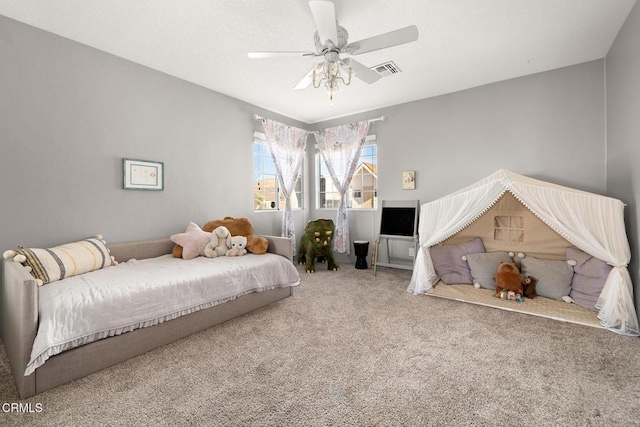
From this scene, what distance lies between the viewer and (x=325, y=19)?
6.00 feet

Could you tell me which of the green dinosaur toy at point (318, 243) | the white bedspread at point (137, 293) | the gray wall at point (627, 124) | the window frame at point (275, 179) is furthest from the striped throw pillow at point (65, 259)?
the gray wall at point (627, 124)

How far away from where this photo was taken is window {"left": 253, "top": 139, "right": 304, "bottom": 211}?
4496mm

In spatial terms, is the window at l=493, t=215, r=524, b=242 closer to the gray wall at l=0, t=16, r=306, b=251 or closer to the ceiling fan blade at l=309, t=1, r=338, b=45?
the ceiling fan blade at l=309, t=1, r=338, b=45

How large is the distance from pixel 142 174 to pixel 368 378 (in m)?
2.99

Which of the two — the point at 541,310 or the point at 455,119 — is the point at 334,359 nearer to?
the point at 541,310

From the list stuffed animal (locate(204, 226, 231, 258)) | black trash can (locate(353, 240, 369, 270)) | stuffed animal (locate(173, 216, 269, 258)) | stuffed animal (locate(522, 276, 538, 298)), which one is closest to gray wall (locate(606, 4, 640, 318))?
stuffed animal (locate(522, 276, 538, 298))

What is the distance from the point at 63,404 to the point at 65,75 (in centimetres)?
268

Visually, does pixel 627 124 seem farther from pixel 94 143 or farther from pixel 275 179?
pixel 94 143

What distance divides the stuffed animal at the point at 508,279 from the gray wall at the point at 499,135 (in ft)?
4.01

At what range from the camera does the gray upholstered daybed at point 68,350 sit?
1.55 meters

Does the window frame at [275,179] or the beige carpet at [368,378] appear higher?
the window frame at [275,179]

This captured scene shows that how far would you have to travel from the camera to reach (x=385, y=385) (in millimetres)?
1637

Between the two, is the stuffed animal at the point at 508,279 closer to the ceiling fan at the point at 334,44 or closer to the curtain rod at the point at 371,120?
the ceiling fan at the point at 334,44

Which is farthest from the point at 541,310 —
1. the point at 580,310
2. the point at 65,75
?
the point at 65,75
